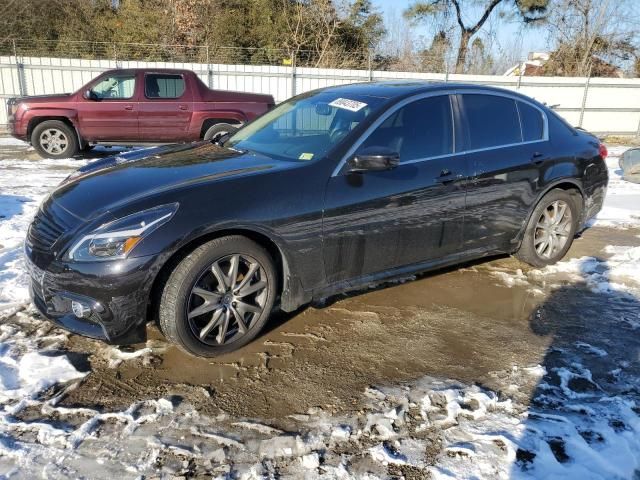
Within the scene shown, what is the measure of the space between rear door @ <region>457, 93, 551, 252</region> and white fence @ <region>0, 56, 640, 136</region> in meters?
9.08

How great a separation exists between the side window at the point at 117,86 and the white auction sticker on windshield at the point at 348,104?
24.4 feet

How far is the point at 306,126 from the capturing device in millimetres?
4227

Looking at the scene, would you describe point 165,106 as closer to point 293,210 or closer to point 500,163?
point 500,163

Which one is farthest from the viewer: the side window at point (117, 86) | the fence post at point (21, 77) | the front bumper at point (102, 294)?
the fence post at point (21, 77)

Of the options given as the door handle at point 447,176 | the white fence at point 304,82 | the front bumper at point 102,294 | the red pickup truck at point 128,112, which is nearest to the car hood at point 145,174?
the front bumper at point 102,294

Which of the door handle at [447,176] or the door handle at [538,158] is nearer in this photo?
the door handle at [447,176]

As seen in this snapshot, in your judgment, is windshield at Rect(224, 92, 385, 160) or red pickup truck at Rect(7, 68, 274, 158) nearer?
windshield at Rect(224, 92, 385, 160)

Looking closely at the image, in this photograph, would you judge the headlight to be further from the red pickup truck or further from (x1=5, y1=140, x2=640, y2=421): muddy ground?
the red pickup truck

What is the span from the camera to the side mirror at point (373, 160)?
140 inches

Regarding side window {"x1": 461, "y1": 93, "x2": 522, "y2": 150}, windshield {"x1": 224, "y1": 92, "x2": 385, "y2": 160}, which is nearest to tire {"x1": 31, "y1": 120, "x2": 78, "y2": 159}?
windshield {"x1": 224, "y1": 92, "x2": 385, "y2": 160}

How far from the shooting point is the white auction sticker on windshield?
4.04 metres

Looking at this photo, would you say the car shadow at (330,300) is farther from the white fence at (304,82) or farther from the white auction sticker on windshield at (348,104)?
the white fence at (304,82)

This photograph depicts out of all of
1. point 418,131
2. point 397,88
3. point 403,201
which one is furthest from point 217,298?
point 397,88

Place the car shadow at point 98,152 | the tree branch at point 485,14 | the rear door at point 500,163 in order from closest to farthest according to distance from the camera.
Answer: the rear door at point 500,163 < the car shadow at point 98,152 < the tree branch at point 485,14
